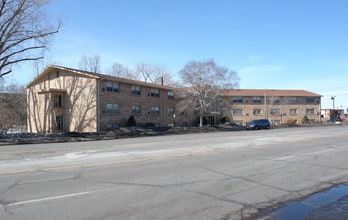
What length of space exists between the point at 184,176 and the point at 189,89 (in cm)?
4163

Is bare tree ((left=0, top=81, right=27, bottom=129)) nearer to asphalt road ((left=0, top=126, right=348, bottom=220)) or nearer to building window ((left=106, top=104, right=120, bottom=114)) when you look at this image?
building window ((left=106, top=104, right=120, bottom=114))

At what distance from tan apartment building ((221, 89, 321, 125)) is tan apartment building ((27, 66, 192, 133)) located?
33.4m

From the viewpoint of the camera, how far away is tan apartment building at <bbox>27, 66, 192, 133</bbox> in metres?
37.7

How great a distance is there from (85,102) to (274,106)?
171ft

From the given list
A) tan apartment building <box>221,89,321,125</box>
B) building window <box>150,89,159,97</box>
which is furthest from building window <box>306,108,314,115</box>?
building window <box>150,89,159,97</box>

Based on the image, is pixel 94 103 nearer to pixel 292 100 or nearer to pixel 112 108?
pixel 112 108

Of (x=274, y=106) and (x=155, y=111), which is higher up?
(x=274, y=106)

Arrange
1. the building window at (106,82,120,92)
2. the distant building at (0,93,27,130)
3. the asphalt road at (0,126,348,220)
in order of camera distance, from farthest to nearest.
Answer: the distant building at (0,93,27,130)
the building window at (106,82,120,92)
the asphalt road at (0,126,348,220)

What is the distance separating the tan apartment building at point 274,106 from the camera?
7650 centimetres

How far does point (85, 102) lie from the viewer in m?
38.2

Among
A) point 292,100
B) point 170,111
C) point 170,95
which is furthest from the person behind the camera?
point 292,100

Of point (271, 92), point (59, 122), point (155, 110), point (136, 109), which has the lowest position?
point (59, 122)

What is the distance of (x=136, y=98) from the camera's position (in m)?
43.6

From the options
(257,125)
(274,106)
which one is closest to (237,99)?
(274,106)
